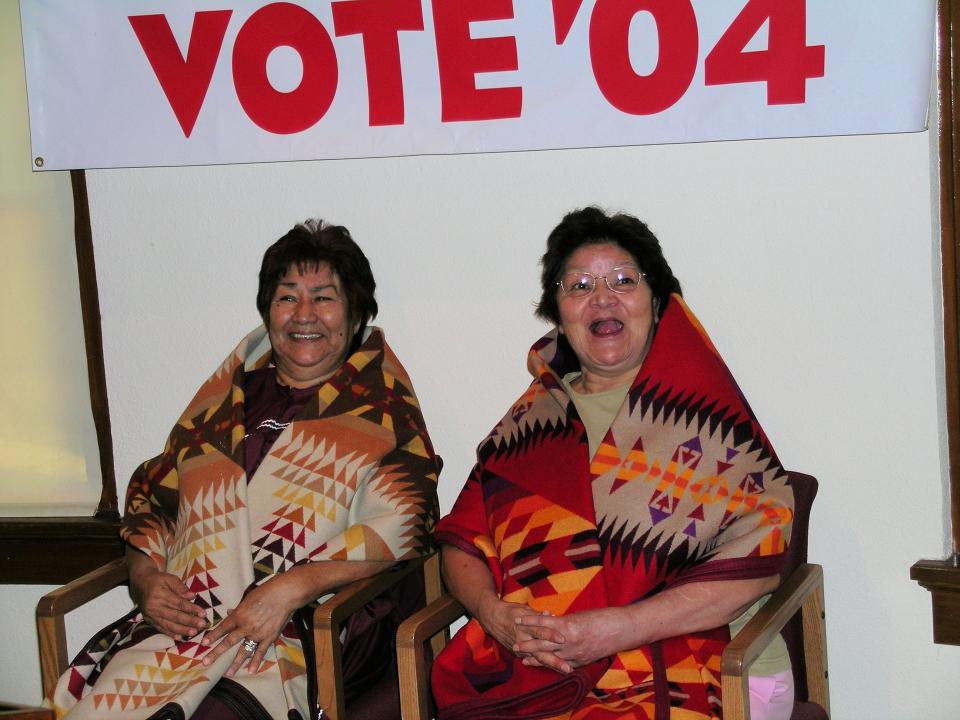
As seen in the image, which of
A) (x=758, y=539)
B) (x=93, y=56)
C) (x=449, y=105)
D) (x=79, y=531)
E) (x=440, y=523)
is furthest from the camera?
(x=79, y=531)

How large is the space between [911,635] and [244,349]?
176cm

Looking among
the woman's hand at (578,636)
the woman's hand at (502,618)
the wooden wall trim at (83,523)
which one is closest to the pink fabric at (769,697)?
the woman's hand at (578,636)

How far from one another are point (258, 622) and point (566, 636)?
0.69 metres

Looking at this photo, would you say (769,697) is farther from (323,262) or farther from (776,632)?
(323,262)

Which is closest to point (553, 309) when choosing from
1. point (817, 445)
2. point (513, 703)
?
point (817, 445)

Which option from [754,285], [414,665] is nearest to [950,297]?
[754,285]

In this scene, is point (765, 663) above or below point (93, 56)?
below

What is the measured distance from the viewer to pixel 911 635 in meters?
2.59

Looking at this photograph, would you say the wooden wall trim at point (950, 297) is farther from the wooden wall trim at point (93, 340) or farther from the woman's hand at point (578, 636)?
the wooden wall trim at point (93, 340)

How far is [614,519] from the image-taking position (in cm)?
223

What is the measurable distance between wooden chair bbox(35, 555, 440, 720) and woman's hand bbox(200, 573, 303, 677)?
8 centimetres

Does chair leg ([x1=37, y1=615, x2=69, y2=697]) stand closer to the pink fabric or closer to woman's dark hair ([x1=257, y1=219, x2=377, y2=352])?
woman's dark hair ([x1=257, y1=219, x2=377, y2=352])

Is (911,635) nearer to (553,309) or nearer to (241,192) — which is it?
(553,309)

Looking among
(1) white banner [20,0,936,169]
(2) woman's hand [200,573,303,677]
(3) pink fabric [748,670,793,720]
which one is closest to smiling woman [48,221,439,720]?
(2) woman's hand [200,573,303,677]
